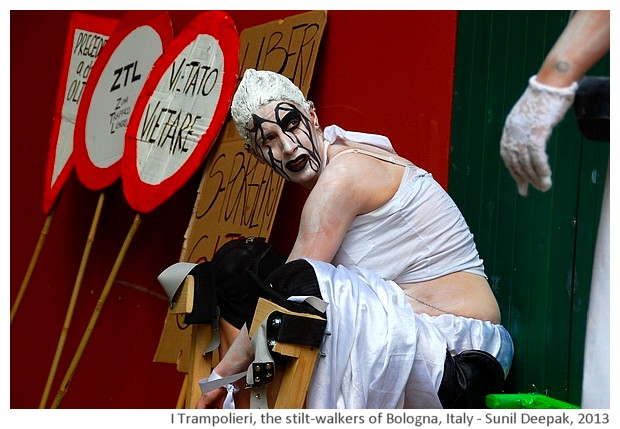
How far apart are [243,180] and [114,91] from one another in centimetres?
87

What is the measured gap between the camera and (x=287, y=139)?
2641mm

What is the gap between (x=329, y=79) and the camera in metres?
3.40

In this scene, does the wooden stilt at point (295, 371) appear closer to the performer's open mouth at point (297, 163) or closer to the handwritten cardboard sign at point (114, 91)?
the performer's open mouth at point (297, 163)

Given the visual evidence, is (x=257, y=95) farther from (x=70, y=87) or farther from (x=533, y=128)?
(x=70, y=87)

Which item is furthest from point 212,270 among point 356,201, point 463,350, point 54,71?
point 54,71

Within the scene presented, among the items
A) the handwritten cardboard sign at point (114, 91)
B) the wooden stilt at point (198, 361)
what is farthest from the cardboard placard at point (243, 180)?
the wooden stilt at point (198, 361)

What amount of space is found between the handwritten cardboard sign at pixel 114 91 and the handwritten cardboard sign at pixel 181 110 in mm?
121

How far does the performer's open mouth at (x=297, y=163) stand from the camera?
2.65 metres

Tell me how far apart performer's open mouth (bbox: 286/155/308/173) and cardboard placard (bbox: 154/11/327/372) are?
0.60 m

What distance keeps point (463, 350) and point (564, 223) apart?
13.9 inches

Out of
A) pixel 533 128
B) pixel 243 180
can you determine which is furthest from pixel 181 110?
pixel 533 128

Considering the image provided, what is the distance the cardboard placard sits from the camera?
→ 3.34m

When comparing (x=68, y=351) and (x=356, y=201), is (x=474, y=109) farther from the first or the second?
(x=68, y=351)

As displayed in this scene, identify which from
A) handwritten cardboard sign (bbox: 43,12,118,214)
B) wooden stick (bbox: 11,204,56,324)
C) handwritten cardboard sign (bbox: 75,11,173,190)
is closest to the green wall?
handwritten cardboard sign (bbox: 75,11,173,190)
